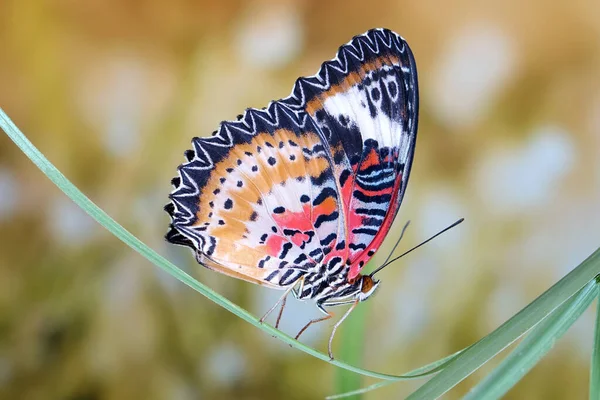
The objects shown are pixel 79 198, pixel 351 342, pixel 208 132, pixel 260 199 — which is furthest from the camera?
pixel 208 132

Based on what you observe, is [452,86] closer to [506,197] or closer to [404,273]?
[506,197]

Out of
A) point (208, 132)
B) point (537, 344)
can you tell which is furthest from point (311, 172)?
point (208, 132)

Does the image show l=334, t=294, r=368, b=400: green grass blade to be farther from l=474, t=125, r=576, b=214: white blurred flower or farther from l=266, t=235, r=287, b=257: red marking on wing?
l=474, t=125, r=576, b=214: white blurred flower

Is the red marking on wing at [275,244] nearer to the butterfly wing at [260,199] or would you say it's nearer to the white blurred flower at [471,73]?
the butterfly wing at [260,199]

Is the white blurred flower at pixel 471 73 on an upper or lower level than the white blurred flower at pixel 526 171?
upper

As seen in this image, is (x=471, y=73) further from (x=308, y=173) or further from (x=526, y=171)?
(x=308, y=173)

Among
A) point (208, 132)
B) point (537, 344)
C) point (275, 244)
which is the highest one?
point (208, 132)

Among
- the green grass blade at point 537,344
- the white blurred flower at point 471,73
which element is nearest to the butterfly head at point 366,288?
the green grass blade at point 537,344
